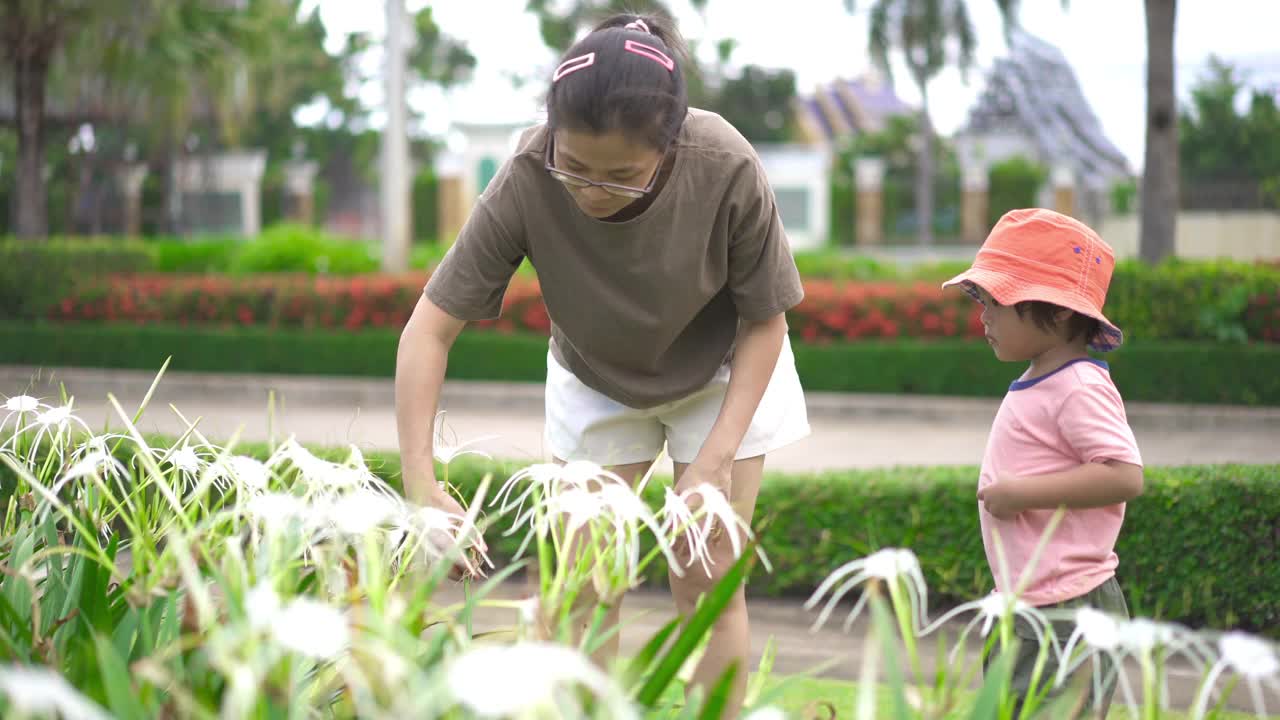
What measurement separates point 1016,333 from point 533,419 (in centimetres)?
794

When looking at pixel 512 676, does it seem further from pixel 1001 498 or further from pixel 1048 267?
pixel 1048 267

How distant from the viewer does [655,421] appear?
252 cm

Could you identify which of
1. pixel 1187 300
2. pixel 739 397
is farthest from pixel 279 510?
pixel 1187 300

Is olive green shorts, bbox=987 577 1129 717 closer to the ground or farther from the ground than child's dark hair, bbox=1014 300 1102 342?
closer to the ground

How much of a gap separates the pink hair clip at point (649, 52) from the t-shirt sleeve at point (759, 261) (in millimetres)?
273

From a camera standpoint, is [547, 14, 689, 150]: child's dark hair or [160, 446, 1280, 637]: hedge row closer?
[547, 14, 689, 150]: child's dark hair

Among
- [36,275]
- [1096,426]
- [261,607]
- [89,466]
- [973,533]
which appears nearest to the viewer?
[261,607]

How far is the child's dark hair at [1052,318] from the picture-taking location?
7.38ft

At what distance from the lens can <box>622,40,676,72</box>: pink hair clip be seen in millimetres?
1932

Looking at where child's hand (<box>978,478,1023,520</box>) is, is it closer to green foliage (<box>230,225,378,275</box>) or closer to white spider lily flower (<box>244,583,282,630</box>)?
white spider lily flower (<box>244,583,282,630</box>)

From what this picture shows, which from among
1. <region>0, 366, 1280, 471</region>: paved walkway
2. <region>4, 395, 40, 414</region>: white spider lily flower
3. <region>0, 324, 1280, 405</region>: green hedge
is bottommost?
<region>0, 366, 1280, 471</region>: paved walkway

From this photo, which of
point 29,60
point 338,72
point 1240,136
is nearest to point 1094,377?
point 29,60

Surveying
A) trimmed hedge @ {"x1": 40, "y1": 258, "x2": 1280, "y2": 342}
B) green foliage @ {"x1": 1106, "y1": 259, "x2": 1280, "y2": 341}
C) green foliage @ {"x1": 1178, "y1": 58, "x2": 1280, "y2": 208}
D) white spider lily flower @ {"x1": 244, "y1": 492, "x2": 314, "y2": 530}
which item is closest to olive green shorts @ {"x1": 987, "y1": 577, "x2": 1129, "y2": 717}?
white spider lily flower @ {"x1": 244, "y1": 492, "x2": 314, "y2": 530}

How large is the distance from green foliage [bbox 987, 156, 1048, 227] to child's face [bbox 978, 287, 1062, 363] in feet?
99.2
